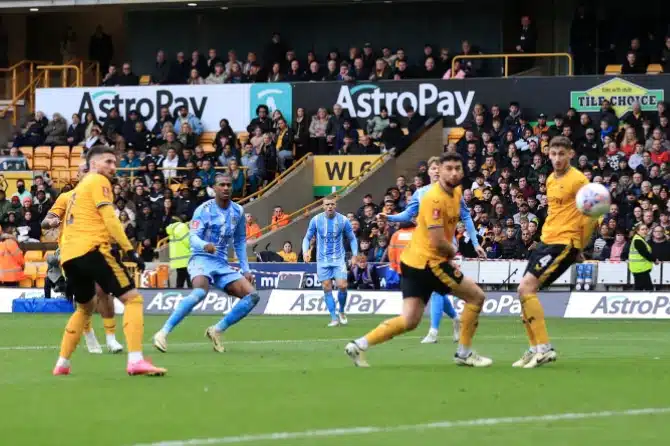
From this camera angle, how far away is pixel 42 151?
4053 cm

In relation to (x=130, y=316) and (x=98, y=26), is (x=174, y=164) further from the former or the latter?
(x=130, y=316)

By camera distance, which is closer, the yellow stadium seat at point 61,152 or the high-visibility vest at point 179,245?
the high-visibility vest at point 179,245

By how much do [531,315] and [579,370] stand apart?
2.31 ft

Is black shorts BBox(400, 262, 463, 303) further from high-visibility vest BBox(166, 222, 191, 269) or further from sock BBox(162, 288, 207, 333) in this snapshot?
high-visibility vest BBox(166, 222, 191, 269)

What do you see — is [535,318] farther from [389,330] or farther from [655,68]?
[655,68]

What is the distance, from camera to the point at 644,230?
95.3 feet

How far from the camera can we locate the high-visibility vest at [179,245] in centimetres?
3117

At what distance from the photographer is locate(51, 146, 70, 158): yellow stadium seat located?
132ft

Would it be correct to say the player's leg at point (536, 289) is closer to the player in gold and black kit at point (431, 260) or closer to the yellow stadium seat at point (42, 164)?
the player in gold and black kit at point (431, 260)

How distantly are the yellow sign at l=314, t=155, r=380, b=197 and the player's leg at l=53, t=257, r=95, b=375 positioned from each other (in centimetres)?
2370

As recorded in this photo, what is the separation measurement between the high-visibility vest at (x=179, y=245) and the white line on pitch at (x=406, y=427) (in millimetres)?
21252

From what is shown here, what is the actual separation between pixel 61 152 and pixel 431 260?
28095 millimetres

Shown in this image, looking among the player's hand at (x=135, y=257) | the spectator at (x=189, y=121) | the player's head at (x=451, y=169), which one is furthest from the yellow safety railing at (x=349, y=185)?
the player's hand at (x=135, y=257)

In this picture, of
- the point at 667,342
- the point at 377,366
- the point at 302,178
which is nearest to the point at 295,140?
the point at 302,178
